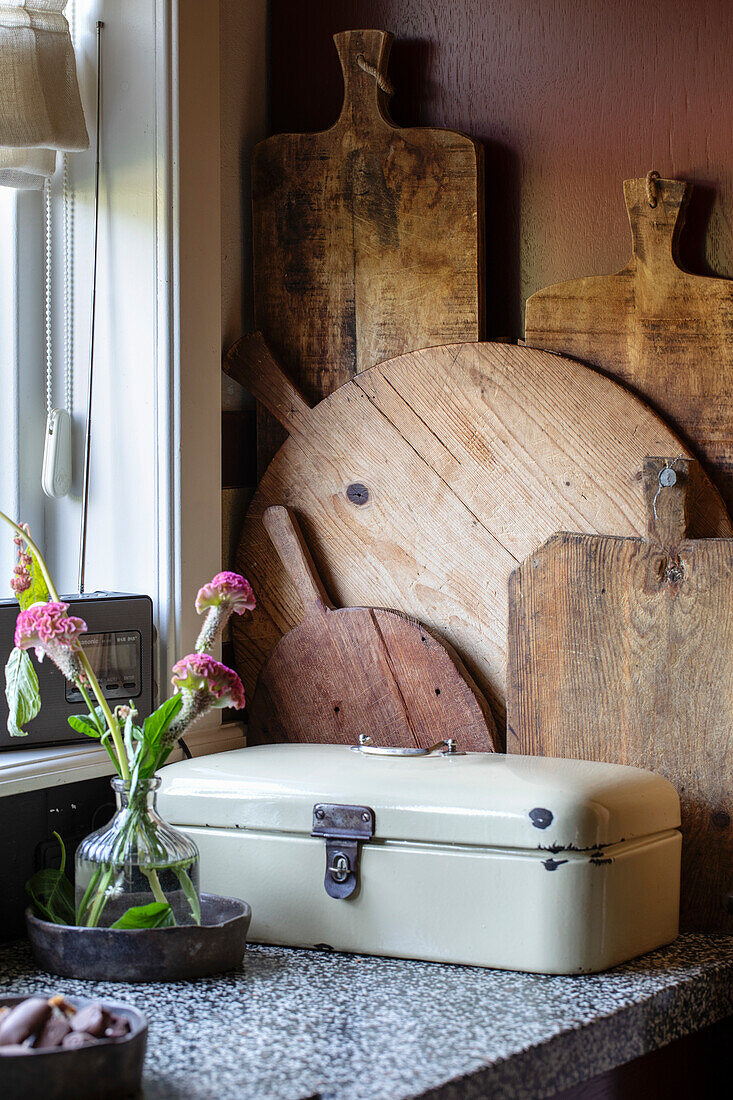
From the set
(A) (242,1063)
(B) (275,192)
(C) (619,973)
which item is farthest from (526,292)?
(A) (242,1063)

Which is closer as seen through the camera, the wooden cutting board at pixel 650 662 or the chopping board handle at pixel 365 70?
the wooden cutting board at pixel 650 662

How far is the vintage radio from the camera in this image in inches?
60.2

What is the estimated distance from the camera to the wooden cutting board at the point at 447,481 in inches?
62.5

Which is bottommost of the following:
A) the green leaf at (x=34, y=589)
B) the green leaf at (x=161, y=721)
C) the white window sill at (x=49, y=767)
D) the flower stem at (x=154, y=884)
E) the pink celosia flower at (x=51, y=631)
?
the flower stem at (x=154, y=884)

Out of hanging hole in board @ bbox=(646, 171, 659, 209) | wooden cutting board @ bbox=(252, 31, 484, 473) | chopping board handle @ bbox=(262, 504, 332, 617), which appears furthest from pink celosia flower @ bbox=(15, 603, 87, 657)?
hanging hole in board @ bbox=(646, 171, 659, 209)

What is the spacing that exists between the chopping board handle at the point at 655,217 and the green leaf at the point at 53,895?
3.47 feet

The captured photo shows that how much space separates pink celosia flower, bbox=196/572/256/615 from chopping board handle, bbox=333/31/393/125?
31.3 inches

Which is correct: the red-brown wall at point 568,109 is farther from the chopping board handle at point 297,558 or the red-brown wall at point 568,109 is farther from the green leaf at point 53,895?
the green leaf at point 53,895

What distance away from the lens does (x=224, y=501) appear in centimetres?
183

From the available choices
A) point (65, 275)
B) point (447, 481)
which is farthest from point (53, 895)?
point (65, 275)

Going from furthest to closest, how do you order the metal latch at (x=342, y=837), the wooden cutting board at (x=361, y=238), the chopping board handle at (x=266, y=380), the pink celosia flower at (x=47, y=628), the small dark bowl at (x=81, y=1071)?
the chopping board handle at (x=266, y=380)
the wooden cutting board at (x=361, y=238)
the metal latch at (x=342, y=837)
the pink celosia flower at (x=47, y=628)
the small dark bowl at (x=81, y=1071)

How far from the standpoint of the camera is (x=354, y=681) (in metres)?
1.73

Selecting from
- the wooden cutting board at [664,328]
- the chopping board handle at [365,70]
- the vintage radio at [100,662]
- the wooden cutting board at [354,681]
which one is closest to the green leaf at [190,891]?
the vintage radio at [100,662]

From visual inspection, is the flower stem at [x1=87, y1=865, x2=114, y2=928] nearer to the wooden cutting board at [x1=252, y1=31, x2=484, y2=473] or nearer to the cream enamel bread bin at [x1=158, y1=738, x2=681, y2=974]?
the cream enamel bread bin at [x1=158, y1=738, x2=681, y2=974]
